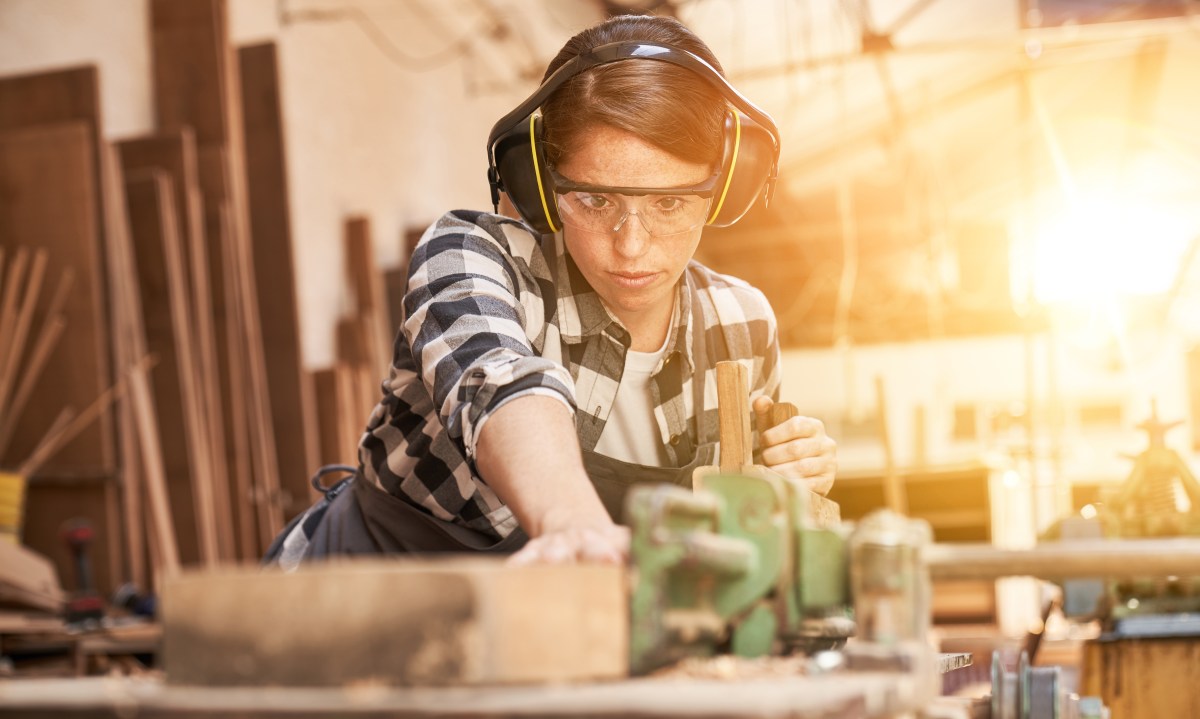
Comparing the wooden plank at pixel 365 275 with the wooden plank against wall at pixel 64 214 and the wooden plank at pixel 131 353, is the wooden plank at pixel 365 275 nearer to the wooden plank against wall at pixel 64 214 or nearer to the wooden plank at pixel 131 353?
the wooden plank at pixel 131 353

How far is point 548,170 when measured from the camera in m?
1.83

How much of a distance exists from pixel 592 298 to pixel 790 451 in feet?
1.34

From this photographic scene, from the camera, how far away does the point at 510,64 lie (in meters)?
10.3

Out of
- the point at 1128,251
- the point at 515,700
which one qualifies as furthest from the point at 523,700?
the point at 1128,251

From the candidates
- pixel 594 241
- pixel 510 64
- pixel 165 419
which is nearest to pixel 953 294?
pixel 510 64

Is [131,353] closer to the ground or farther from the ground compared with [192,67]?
closer to the ground

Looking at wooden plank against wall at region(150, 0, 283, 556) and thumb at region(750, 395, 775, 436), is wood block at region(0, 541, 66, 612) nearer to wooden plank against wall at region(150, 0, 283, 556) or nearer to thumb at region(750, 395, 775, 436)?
wooden plank against wall at region(150, 0, 283, 556)

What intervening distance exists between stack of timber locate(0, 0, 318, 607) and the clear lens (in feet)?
10.7

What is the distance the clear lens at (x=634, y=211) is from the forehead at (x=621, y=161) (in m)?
0.02

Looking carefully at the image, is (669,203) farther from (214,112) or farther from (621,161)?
(214,112)

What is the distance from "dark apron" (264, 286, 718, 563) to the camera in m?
1.90

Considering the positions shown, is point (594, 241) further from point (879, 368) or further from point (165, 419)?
point (879, 368)

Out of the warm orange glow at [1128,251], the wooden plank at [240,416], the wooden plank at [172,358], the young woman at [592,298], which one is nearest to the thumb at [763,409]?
the young woman at [592,298]

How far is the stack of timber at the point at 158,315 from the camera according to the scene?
4.83m
